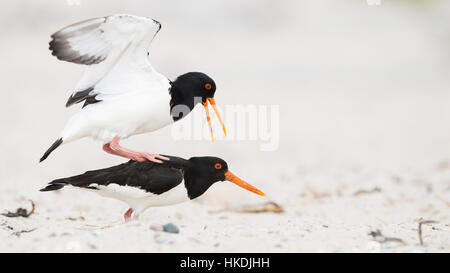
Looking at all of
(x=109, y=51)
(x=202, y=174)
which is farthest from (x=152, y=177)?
(x=109, y=51)

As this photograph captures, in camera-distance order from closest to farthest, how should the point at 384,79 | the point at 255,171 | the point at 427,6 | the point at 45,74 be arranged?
the point at 255,171 < the point at 45,74 < the point at 384,79 < the point at 427,6

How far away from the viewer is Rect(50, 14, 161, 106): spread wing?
4645 mm

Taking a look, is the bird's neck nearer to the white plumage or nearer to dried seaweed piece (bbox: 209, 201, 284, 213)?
the white plumage

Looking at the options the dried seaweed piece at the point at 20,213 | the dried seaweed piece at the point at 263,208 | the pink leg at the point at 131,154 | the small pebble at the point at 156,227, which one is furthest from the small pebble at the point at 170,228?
the dried seaweed piece at the point at 263,208

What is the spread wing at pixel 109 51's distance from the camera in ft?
15.2

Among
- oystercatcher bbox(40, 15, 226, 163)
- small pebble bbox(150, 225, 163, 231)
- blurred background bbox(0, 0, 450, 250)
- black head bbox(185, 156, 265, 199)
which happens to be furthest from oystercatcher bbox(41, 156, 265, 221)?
blurred background bbox(0, 0, 450, 250)

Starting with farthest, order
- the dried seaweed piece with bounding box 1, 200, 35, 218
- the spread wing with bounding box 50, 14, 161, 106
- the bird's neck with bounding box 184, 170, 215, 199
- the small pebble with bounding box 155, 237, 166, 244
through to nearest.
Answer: the dried seaweed piece with bounding box 1, 200, 35, 218
the bird's neck with bounding box 184, 170, 215, 199
the spread wing with bounding box 50, 14, 161, 106
the small pebble with bounding box 155, 237, 166, 244

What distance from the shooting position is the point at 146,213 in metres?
6.30

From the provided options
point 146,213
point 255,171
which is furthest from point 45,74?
point 146,213

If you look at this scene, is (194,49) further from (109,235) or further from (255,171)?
(109,235)

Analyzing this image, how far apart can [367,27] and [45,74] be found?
419 inches

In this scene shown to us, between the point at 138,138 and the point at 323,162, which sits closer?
the point at 323,162

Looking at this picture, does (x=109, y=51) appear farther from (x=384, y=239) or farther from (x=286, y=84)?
(x=286, y=84)

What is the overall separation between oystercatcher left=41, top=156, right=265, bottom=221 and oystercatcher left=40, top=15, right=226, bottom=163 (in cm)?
14
